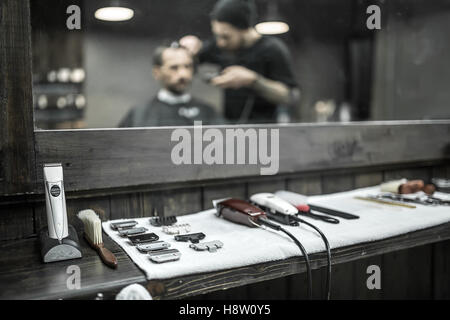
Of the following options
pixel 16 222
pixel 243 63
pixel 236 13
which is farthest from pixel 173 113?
pixel 16 222

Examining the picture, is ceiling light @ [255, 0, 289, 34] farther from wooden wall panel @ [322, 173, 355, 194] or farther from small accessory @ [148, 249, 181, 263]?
small accessory @ [148, 249, 181, 263]

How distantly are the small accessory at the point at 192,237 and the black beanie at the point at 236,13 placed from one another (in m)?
0.91

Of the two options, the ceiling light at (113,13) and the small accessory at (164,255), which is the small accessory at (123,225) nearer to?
the small accessory at (164,255)

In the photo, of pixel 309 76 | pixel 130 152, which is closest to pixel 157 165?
pixel 130 152

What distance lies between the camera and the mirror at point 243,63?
1.49m

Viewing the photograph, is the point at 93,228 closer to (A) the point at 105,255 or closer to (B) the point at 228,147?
(A) the point at 105,255

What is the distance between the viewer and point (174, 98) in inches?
78.9

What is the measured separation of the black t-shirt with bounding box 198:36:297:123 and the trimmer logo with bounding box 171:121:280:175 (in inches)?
23.7

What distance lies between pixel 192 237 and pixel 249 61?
112 centimetres

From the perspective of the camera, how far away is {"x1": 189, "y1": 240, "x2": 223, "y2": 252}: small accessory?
2.30ft

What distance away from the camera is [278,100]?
1.77m

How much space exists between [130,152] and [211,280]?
413mm

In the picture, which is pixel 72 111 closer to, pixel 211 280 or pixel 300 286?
pixel 300 286
